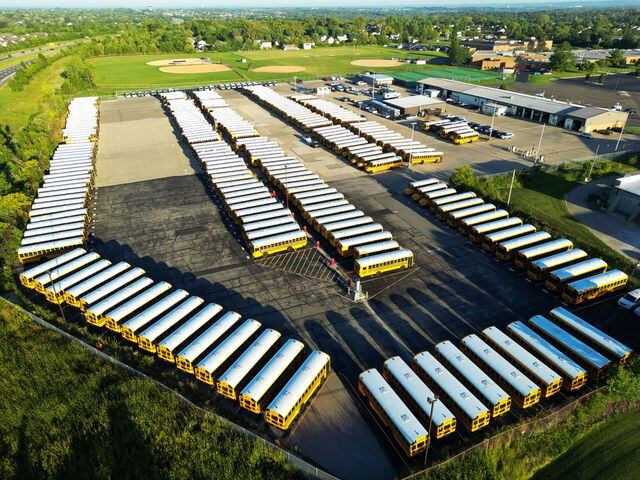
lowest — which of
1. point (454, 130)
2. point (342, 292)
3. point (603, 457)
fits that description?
point (603, 457)

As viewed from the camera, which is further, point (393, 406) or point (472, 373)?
point (472, 373)

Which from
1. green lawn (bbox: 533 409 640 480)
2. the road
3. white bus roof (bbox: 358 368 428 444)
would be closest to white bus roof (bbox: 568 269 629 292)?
green lawn (bbox: 533 409 640 480)

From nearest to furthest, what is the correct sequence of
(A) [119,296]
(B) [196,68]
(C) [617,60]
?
(A) [119,296]
(C) [617,60]
(B) [196,68]

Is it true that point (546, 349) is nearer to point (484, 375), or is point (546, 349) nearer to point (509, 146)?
point (484, 375)

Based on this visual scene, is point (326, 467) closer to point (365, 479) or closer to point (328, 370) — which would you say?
point (365, 479)

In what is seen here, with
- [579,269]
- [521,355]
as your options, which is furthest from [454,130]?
[521,355]
